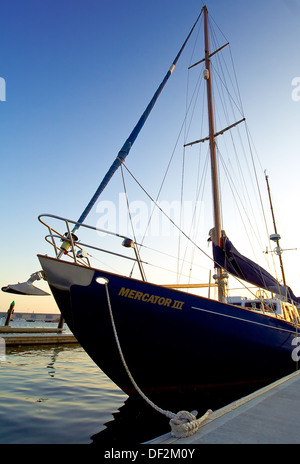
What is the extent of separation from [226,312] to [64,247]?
13.6 feet

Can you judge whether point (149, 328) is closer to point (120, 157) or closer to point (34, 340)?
point (120, 157)

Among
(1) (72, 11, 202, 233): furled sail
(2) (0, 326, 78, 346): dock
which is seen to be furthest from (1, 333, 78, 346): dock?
(1) (72, 11, 202, 233): furled sail

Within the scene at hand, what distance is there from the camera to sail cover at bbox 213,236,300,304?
30.1 feet

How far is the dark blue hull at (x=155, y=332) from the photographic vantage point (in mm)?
5426

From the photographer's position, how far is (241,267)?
9.18 metres

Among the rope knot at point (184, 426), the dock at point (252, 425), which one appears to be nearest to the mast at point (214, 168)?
the dock at point (252, 425)

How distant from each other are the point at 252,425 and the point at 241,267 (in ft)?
21.4

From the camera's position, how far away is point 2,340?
1600 cm

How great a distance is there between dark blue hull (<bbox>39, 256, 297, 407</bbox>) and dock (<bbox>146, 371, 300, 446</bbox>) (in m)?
1.97

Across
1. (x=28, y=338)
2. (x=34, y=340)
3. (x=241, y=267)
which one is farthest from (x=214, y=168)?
(x=34, y=340)

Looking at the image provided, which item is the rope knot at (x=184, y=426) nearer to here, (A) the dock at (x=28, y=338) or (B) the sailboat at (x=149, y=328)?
(B) the sailboat at (x=149, y=328)
